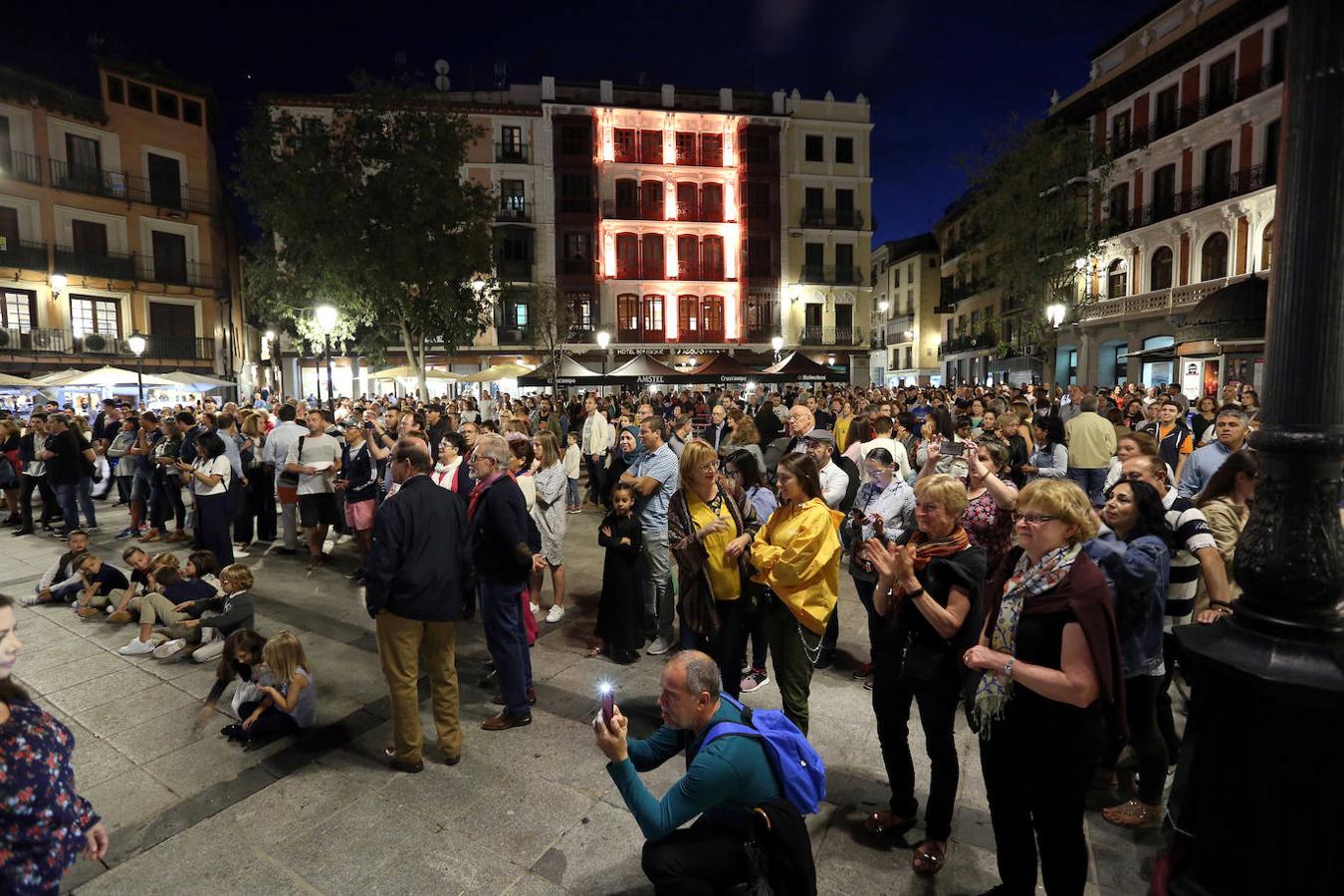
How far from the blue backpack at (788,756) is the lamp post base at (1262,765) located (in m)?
1.18

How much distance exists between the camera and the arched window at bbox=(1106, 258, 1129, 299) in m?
28.2

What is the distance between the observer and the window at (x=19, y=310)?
2533cm

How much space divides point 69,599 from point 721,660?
7277mm

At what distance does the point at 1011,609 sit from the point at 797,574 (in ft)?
3.94

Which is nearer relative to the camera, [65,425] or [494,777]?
[494,777]

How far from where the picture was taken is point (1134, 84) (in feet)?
88.5

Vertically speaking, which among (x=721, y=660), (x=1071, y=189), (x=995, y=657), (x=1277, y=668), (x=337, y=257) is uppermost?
(x=1071, y=189)

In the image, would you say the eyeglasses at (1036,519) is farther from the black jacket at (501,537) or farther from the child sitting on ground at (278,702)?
the child sitting on ground at (278,702)

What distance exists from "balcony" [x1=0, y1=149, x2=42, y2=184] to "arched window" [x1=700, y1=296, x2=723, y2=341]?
28587mm

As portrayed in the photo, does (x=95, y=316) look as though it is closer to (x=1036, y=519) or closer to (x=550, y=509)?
(x=550, y=509)

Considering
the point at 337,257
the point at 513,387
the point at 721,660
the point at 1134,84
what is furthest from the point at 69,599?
the point at 1134,84

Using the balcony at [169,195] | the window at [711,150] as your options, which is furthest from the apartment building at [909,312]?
the balcony at [169,195]

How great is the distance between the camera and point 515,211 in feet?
118

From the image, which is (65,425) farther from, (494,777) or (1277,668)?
(1277,668)
